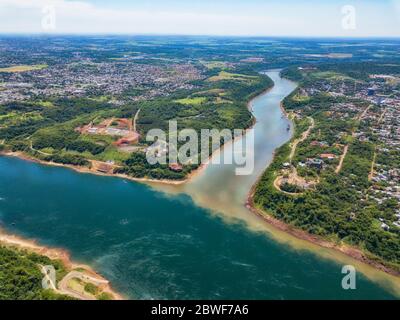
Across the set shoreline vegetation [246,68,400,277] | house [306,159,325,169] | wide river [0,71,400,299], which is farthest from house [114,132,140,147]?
house [306,159,325,169]

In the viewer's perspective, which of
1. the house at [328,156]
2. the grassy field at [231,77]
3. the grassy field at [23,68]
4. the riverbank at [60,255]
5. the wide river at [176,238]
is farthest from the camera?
the grassy field at [23,68]

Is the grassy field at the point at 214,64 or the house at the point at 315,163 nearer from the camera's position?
the house at the point at 315,163

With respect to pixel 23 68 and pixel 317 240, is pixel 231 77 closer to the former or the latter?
pixel 23 68

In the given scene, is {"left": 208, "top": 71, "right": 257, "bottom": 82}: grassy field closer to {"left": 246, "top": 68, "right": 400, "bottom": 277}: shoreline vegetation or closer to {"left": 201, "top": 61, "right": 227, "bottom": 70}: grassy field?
{"left": 201, "top": 61, "right": 227, "bottom": 70}: grassy field

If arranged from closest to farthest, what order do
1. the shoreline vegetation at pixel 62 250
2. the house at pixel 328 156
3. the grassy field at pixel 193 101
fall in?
the shoreline vegetation at pixel 62 250 < the house at pixel 328 156 < the grassy field at pixel 193 101

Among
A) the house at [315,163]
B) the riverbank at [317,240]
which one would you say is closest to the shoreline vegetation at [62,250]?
the riverbank at [317,240]

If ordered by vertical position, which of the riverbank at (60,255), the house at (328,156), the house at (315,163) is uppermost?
the house at (328,156)

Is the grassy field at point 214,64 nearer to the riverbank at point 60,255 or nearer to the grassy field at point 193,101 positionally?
the grassy field at point 193,101
